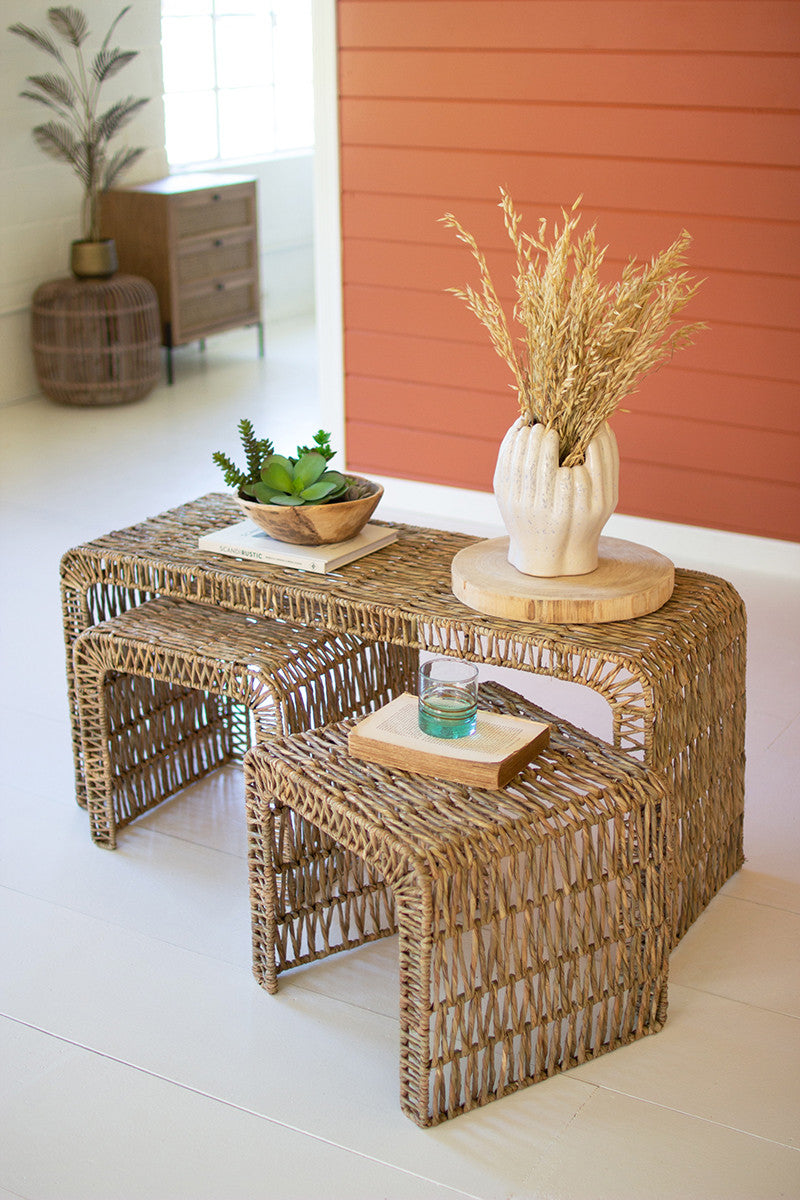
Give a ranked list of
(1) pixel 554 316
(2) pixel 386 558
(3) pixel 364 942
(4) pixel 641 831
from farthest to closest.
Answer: (2) pixel 386 558 < (3) pixel 364 942 < (1) pixel 554 316 < (4) pixel 641 831

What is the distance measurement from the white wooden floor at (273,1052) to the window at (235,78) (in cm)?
428

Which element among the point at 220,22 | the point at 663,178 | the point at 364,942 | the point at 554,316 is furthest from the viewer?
the point at 220,22

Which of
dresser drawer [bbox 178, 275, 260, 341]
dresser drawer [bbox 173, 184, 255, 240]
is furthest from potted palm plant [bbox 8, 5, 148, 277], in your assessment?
dresser drawer [bbox 178, 275, 260, 341]

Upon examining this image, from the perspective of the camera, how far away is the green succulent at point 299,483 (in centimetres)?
211

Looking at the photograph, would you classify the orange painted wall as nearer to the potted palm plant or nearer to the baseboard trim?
the baseboard trim

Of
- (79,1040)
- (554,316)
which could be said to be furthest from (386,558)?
(79,1040)

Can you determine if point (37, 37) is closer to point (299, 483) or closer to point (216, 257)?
point (216, 257)

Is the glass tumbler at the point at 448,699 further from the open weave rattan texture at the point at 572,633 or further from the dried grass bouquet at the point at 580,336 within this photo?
the dried grass bouquet at the point at 580,336

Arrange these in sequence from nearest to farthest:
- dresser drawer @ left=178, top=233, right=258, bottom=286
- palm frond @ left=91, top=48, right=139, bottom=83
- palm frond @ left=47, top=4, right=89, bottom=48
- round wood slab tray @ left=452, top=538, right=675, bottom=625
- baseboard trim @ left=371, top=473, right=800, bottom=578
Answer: round wood slab tray @ left=452, top=538, right=675, bottom=625 → baseboard trim @ left=371, top=473, right=800, bottom=578 → palm frond @ left=47, top=4, right=89, bottom=48 → palm frond @ left=91, top=48, right=139, bottom=83 → dresser drawer @ left=178, top=233, right=258, bottom=286

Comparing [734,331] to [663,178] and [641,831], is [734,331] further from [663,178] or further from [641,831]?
[641,831]

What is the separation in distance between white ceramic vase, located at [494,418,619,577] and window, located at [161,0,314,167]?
4502 mm

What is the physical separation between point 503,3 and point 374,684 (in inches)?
83.0

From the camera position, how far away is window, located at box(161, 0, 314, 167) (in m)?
6.06

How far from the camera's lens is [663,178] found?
3.40 metres
